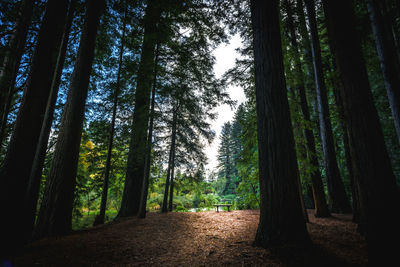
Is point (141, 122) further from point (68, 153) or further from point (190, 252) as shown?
point (190, 252)

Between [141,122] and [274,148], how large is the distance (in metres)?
6.08

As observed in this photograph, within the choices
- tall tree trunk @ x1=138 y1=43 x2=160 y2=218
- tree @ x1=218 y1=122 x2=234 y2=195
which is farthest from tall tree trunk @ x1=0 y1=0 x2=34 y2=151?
tree @ x1=218 y1=122 x2=234 y2=195

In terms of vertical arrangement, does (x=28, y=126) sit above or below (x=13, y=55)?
below

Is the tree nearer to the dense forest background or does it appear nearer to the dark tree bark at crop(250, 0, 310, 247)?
the dense forest background

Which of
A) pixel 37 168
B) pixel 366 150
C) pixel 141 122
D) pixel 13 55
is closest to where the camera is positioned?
pixel 366 150

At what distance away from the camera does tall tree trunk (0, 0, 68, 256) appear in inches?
130

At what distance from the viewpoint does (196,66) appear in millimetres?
7625

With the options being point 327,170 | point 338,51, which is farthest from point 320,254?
point 327,170

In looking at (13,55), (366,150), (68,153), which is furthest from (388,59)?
(13,55)

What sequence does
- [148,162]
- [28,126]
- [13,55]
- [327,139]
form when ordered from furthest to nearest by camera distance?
[148,162]
[327,139]
[13,55]
[28,126]

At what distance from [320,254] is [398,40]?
9.47 m

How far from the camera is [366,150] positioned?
2201 mm

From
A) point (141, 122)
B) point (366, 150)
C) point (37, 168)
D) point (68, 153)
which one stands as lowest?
point (37, 168)

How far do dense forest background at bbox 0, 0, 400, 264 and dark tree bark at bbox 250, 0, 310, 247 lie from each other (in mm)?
347
